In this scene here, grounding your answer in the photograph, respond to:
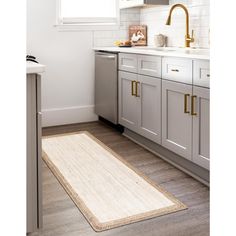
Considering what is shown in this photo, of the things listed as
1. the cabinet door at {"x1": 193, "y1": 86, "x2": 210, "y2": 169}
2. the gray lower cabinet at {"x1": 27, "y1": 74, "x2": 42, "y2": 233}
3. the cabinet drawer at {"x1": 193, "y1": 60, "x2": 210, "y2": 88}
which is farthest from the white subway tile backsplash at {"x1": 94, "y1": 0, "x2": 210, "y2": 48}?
the gray lower cabinet at {"x1": 27, "y1": 74, "x2": 42, "y2": 233}

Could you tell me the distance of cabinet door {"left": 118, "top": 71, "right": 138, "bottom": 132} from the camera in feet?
11.1

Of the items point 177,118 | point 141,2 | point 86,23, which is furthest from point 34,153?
point 86,23

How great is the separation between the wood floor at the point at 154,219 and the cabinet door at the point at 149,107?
0.70 ft

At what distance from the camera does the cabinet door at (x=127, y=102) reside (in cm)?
339

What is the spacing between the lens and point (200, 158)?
2436 mm

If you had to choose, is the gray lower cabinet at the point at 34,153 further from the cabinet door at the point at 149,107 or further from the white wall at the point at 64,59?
the white wall at the point at 64,59

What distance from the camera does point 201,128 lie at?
243cm

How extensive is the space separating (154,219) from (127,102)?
1743 millimetres

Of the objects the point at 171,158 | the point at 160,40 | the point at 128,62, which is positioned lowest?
the point at 171,158

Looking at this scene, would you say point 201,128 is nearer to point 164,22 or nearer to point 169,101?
point 169,101

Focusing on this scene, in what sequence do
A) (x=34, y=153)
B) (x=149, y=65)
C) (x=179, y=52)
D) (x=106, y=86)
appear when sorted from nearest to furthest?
(x=34, y=153) → (x=179, y=52) → (x=149, y=65) → (x=106, y=86)
